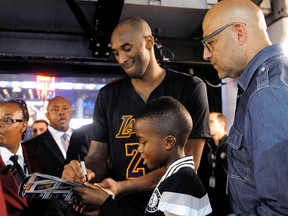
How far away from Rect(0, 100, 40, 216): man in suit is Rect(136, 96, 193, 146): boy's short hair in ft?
4.22

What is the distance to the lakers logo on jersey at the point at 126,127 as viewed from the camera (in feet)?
7.76

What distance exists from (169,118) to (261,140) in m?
0.84

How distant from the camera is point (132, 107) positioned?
244cm

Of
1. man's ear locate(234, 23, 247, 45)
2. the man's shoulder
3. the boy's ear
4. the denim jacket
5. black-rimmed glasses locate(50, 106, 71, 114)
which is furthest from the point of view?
black-rimmed glasses locate(50, 106, 71, 114)

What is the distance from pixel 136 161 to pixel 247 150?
3.29 feet

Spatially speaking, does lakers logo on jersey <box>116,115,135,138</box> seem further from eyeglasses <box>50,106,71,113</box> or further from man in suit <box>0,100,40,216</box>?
eyeglasses <box>50,106,71,113</box>

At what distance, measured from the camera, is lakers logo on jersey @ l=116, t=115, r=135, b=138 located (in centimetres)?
237

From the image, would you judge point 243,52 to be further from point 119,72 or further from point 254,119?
point 119,72

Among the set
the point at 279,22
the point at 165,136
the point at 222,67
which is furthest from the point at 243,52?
the point at 279,22

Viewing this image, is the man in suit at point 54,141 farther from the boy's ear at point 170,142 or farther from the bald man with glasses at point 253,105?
the bald man with glasses at point 253,105

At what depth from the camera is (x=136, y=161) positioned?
234cm

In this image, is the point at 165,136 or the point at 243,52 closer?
the point at 243,52

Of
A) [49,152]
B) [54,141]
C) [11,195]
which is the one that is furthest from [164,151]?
[54,141]

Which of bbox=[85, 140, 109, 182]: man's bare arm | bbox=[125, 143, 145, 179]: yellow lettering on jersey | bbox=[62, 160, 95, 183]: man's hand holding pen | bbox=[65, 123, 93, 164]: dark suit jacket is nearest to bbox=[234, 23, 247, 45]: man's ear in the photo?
bbox=[125, 143, 145, 179]: yellow lettering on jersey
